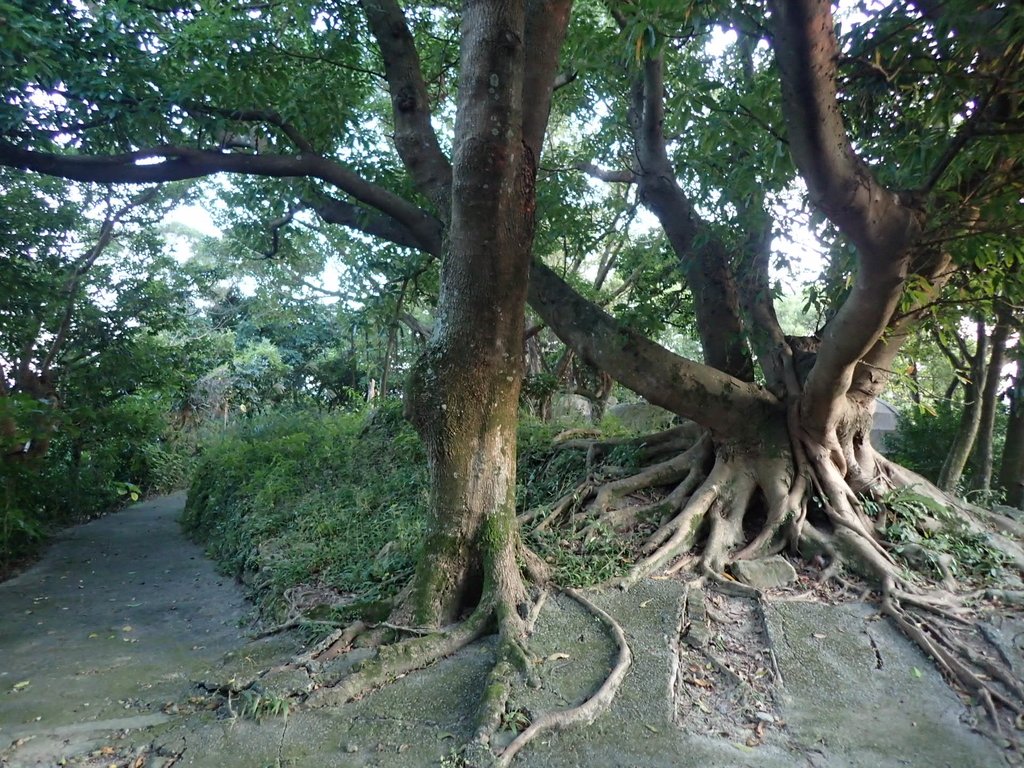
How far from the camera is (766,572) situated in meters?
5.24

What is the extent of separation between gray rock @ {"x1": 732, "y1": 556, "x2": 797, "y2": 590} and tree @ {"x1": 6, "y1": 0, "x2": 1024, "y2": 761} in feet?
0.51

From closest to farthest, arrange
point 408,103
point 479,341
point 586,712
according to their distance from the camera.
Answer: point 586,712, point 479,341, point 408,103

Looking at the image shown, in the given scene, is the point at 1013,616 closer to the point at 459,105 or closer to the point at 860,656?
the point at 860,656

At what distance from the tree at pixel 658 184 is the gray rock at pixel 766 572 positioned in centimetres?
15

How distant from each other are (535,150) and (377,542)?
409 cm

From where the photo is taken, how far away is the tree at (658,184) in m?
4.02

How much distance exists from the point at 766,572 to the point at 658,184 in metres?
4.00

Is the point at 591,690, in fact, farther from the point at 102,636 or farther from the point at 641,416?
the point at 641,416

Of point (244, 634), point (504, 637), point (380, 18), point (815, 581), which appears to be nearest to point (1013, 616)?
point (815, 581)

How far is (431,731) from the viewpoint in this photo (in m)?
3.40

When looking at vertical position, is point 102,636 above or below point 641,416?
below

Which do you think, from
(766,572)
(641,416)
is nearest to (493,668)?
(766,572)

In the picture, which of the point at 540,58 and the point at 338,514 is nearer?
the point at 540,58

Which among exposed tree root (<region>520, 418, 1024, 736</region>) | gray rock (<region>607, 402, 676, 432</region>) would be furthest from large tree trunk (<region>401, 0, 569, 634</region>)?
gray rock (<region>607, 402, 676, 432</region>)
